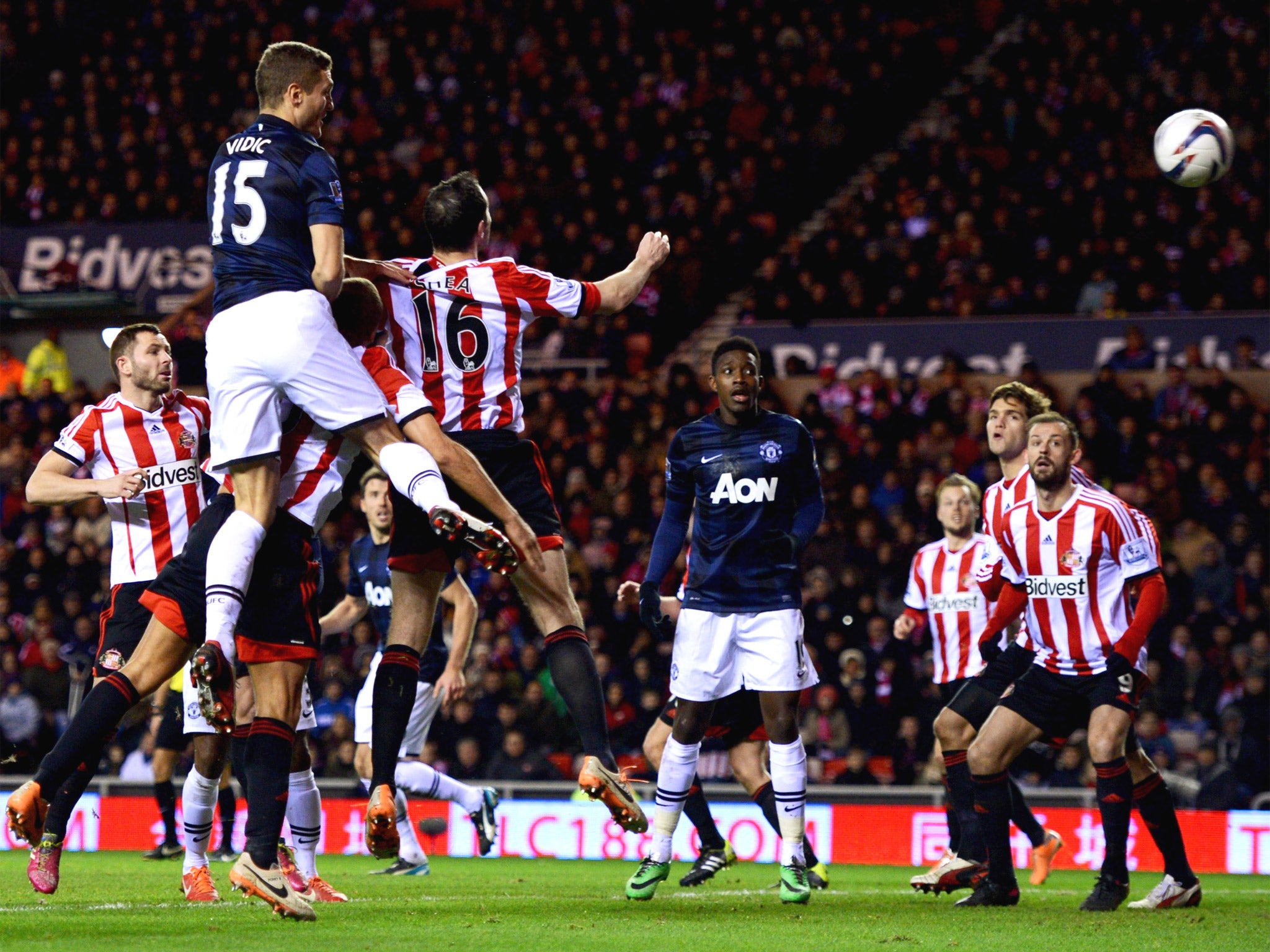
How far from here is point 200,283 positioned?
22266mm

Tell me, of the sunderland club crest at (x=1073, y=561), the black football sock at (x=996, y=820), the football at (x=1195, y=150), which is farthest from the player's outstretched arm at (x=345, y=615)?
the football at (x=1195, y=150)

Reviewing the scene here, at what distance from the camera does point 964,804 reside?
29.2 ft

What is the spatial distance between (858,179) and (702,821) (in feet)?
51.0

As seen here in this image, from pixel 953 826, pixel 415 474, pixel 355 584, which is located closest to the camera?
pixel 415 474

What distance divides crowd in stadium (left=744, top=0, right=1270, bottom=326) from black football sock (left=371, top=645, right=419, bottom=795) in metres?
13.4

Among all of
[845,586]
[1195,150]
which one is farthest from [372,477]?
[845,586]

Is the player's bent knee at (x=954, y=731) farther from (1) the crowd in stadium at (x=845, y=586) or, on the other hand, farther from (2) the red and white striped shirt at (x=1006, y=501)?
(1) the crowd in stadium at (x=845, y=586)

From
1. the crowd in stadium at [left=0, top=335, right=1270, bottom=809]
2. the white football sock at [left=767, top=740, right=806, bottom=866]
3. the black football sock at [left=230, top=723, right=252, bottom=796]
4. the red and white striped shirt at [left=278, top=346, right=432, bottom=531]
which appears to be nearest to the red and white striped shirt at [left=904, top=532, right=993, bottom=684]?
the white football sock at [left=767, top=740, right=806, bottom=866]

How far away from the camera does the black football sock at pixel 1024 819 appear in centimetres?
1023

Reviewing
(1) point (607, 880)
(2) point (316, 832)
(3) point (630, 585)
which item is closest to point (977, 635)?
(1) point (607, 880)

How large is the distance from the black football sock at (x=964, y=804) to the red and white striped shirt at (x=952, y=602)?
1.67 meters

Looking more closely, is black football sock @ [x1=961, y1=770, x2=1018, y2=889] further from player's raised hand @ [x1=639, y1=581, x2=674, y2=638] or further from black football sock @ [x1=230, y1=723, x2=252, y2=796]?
black football sock @ [x1=230, y1=723, x2=252, y2=796]

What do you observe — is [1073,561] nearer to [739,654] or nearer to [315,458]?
[739,654]

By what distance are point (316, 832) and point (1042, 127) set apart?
16271mm
